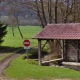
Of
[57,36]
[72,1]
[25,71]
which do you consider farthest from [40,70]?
[72,1]

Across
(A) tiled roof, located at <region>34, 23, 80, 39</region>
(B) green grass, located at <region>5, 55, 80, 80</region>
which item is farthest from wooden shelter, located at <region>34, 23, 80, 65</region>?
(B) green grass, located at <region>5, 55, 80, 80</region>

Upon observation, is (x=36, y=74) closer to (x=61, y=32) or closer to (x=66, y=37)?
(x=66, y=37)

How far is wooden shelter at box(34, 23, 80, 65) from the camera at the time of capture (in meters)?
25.4

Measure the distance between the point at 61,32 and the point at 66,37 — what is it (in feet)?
3.73

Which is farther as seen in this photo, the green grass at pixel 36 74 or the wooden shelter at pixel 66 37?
the wooden shelter at pixel 66 37

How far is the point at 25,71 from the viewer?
2097 cm

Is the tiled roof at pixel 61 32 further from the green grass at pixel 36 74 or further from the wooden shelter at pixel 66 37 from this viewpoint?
the green grass at pixel 36 74

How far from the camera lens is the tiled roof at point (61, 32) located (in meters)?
25.3

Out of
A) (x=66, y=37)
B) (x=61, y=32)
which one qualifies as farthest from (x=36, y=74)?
(x=61, y=32)

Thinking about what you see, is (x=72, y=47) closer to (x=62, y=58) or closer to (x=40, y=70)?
(x=62, y=58)

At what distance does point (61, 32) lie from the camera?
2617 cm

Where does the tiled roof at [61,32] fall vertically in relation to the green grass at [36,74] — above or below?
above

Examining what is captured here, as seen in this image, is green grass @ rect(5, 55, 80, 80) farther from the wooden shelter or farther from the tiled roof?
the tiled roof

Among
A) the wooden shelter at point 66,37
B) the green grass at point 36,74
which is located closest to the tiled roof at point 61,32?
the wooden shelter at point 66,37
